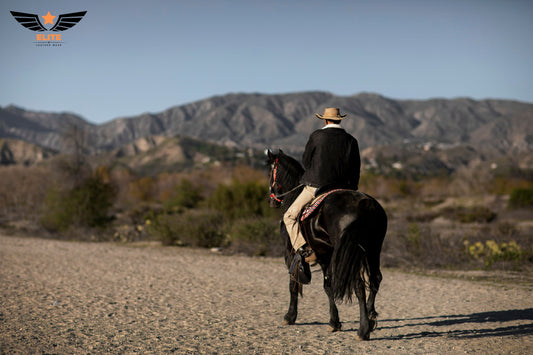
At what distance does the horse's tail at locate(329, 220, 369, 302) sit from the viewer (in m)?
5.74

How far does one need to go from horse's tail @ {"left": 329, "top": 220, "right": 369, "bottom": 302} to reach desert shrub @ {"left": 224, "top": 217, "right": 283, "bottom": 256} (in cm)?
970

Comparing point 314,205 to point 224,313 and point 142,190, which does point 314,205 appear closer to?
point 224,313

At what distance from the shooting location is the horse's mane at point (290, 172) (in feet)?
23.4

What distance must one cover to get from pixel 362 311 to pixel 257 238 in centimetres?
974

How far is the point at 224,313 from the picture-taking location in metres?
7.79

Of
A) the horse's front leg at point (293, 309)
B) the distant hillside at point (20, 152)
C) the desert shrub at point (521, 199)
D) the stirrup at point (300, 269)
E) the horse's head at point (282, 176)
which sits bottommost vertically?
the horse's front leg at point (293, 309)

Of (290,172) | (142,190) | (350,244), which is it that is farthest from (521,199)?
(142,190)

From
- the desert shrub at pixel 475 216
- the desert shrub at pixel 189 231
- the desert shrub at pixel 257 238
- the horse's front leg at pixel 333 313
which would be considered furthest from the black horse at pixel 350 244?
the desert shrub at pixel 475 216

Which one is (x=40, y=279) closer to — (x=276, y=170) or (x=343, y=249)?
(x=276, y=170)

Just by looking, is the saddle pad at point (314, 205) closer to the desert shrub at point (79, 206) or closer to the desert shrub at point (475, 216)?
the desert shrub at point (79, 206)

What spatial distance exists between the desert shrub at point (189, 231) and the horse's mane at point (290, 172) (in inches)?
415

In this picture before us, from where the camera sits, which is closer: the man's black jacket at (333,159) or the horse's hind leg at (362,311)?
the horse's hind leg at (362,311)

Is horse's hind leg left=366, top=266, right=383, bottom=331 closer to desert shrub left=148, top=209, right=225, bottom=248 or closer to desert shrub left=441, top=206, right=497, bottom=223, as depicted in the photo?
desert shrub left=148, top=209, right=225, bottom=248

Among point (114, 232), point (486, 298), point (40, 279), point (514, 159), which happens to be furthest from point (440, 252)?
point (514, 159)
